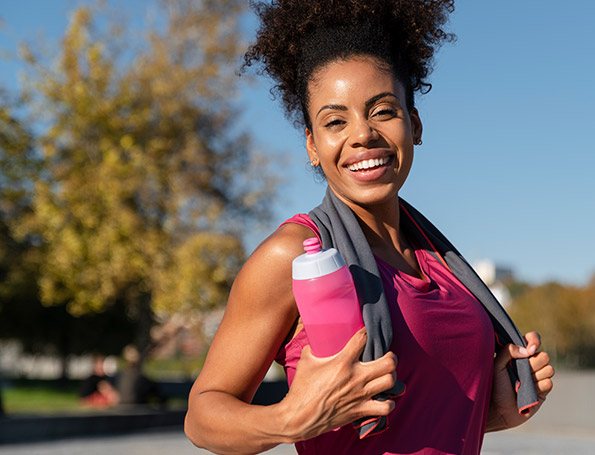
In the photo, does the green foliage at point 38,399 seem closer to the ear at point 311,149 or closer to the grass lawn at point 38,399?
the grass lawn at point 38,399

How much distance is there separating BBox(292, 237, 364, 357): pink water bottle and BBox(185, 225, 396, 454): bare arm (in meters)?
0.03

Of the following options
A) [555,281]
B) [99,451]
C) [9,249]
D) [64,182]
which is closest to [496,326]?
[99,451]

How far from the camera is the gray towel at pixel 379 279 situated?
62.8 inches

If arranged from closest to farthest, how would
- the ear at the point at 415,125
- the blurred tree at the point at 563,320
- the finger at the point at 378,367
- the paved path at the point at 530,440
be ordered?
the finger at the point at 378,367 < the ear at the point at 415,125 < the paved path at the point at 530,440 < the blurred tree at the point at 563,320

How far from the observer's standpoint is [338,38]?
1.98 metres

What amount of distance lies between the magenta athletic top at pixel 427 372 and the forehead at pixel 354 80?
33 centimetres

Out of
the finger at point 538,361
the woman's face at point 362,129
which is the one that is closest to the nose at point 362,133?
the woman's face at point 362,129

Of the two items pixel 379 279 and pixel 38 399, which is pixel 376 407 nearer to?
pixel 379 279

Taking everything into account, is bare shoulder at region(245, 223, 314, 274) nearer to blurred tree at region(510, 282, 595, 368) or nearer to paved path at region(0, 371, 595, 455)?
paved path at region(0, 371, 595, 455)

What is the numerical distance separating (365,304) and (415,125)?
2.41 ft

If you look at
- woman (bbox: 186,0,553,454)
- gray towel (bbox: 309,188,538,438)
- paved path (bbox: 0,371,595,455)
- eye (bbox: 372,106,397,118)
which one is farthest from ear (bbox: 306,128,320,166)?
paved path (bbox: 0,371,595,455)

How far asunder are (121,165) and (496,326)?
56.0 feet

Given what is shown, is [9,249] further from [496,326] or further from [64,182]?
[496,326]

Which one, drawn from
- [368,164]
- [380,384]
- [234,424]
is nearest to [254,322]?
[234,424]
